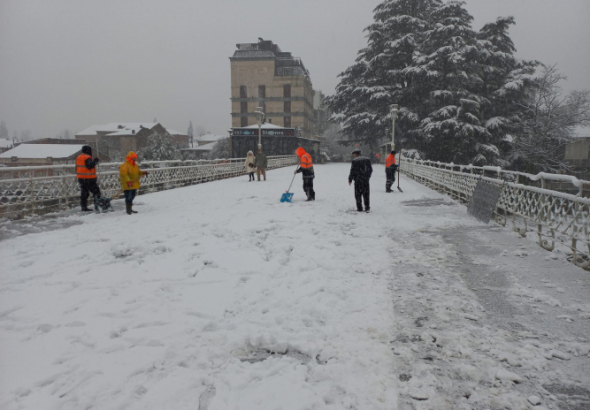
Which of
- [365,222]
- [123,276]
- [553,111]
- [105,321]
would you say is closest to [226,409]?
[105,321]

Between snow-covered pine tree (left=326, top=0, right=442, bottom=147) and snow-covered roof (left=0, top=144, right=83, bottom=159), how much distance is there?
123 ft

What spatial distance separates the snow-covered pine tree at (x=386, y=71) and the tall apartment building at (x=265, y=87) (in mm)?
24698

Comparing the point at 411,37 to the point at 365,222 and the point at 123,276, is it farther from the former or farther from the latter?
the point at 123,276

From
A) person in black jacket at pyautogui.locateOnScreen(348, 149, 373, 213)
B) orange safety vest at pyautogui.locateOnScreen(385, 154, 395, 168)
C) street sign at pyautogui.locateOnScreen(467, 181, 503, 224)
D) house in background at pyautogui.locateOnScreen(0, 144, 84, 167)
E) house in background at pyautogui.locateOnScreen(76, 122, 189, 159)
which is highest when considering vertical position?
house in background at pyautogui.locateOnScreen(76, 122, 189, 159)

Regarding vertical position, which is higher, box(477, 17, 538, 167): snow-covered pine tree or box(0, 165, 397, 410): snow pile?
box(477, 17, 538, 167): snow-covered pine tree

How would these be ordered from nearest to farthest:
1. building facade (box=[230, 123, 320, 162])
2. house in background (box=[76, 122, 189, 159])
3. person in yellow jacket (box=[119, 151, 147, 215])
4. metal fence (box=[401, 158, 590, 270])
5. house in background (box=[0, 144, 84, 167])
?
metal fence (box=[401, 158, 590, 270]) → person in yellow jacket (box=[119, 151, 147, 215]) → building facade (box=[230, 123, 320, 162]) → house in background (box=[0, 144, 84, 167]) → house in background (box=[76, 122, 189, 159])

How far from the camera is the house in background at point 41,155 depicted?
45781 mm

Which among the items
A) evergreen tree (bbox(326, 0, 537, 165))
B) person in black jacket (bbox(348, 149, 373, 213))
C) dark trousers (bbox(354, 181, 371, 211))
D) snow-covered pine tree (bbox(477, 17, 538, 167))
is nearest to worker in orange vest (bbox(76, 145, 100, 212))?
person in black jacket (bbox(348, 149, 373, 213))

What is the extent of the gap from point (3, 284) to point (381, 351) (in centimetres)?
482

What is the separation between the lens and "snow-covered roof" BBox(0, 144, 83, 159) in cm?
4709

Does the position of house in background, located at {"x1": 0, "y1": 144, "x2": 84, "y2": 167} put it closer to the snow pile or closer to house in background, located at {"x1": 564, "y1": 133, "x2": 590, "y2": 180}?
the snow pile

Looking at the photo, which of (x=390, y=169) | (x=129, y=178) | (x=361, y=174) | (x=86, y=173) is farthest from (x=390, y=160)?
(x=86, y=173)

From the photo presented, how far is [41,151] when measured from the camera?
48469 mm

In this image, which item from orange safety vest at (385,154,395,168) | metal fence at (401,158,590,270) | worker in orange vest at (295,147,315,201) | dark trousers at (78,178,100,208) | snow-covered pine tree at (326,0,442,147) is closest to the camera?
metal fence at (401,158,590,270)
